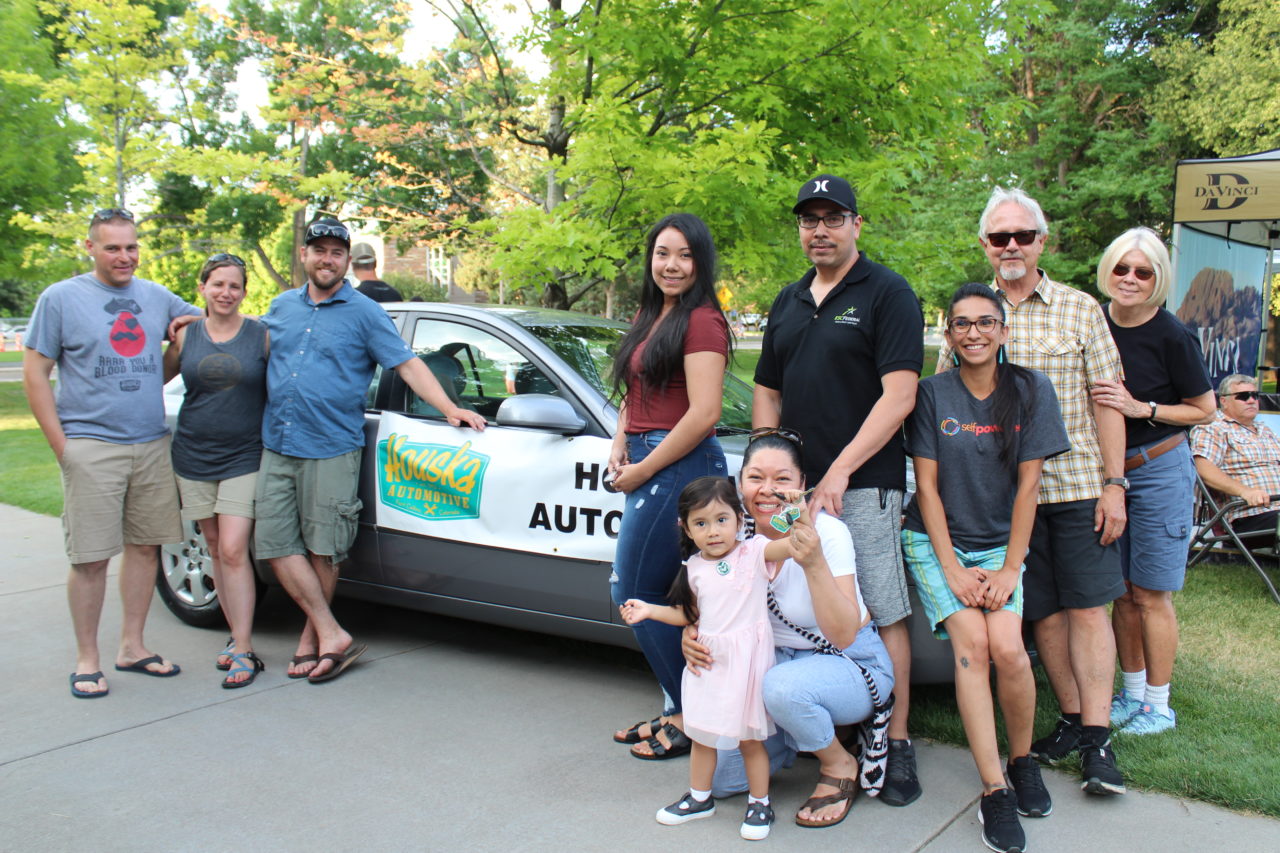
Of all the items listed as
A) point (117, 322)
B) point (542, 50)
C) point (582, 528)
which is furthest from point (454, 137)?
point (582, 528)

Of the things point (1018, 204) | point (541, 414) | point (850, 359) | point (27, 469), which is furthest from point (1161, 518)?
point (27, 469)

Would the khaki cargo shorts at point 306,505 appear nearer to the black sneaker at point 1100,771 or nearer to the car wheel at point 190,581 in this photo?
the car wheel at point 190,581

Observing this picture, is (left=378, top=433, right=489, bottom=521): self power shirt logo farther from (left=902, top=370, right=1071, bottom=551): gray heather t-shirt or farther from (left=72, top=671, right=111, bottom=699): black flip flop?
(left=902, top=370, right=1071, bottom=551): gray heather t-shirt

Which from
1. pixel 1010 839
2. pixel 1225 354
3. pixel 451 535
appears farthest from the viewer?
pixel 1225 354

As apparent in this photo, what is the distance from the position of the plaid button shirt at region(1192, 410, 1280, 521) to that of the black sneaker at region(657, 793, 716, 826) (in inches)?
153

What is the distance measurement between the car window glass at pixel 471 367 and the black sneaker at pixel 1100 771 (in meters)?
2.41

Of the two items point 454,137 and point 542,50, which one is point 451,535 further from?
point 454,137

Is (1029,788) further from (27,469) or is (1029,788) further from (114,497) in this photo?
(27,469)

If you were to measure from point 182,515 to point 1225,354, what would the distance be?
9036 millimetres

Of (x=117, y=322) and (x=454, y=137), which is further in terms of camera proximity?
(x=454, y=137)

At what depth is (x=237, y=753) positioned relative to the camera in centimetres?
353

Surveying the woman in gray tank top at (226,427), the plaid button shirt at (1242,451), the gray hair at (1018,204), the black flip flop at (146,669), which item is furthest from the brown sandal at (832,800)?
the plaid button shirt at (1242,451)

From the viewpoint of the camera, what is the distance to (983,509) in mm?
3115

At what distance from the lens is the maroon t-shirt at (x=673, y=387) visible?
323cm
